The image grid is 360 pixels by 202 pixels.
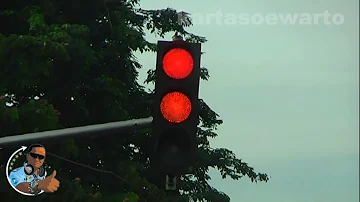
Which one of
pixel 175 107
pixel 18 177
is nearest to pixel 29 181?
pixel 18 177

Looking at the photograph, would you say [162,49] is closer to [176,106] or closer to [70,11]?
[176,106]

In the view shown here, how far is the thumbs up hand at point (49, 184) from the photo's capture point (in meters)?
12.4

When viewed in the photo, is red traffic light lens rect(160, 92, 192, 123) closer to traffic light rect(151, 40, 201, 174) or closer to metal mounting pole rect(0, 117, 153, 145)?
traffic light rect(151, 40, 201, 174)

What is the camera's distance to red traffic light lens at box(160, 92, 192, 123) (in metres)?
5.34

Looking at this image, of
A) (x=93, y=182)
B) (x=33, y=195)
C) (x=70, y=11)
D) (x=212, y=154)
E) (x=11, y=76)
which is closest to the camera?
(x=33, y=195)

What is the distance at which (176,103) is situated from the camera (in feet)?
17.6

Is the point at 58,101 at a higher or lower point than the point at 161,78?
lower

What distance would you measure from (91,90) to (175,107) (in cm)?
1262

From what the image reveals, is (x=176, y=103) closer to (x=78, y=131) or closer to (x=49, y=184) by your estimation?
(x=78, y=131)

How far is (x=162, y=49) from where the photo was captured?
531cm

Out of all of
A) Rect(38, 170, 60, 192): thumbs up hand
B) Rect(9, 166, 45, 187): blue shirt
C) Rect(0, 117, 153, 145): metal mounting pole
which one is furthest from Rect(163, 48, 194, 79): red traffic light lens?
Rect(38, 170, 60, 192): thumbs up hand

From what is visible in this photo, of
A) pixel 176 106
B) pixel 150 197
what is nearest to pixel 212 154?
pixel 150 197

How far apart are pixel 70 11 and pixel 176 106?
43.8ft

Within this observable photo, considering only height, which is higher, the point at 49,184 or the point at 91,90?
the point at 91,90
